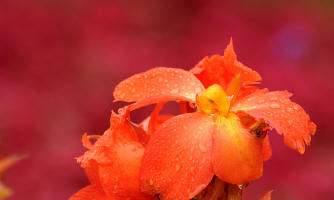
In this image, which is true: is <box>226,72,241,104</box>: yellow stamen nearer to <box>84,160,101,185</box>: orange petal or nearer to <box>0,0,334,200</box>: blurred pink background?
<box>84,160,101,185</box>: orange petal

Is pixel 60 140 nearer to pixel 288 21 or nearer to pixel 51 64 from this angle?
pixel 51 64

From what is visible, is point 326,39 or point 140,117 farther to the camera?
point 326,39

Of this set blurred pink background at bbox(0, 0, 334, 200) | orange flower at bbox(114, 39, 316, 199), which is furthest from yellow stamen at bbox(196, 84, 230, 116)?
blurred pink background at bbox(0, 0, 334, 200)

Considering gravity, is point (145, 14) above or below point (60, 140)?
above

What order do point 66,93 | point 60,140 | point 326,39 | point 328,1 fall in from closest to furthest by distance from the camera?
1. point 60,140
2. point 66,93
3. point 326,39
4. point 328,1

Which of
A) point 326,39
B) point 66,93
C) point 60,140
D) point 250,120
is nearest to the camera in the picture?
point 250,120

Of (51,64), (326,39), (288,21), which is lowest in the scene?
(326,39)

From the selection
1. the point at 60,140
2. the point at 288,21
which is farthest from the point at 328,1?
the point at 60,140
